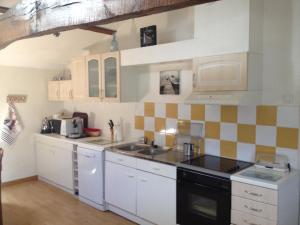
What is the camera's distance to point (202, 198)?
246cm

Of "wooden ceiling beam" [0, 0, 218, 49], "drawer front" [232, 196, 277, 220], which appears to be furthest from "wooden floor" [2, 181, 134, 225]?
"wooden ceiling beam" [0, 0, 218, 49]

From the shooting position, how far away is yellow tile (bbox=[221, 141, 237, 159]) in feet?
9.05

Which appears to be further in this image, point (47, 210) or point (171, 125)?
point (47, 210)

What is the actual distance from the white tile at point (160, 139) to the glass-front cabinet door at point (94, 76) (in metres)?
0.90

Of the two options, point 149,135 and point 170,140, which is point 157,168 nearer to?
point 170,140

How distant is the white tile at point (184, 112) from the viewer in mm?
3123

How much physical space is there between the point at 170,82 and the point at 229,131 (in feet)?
2.97

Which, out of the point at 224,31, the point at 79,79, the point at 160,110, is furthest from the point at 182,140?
the point at 79,79

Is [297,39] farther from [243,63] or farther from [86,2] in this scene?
[86,2]

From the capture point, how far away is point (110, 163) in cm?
323

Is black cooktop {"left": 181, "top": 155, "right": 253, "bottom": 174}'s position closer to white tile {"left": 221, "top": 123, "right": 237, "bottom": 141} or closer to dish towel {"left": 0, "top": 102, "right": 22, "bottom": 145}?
white tile {"left": 221, "top": 123, "right": 237, "bottom": 141}

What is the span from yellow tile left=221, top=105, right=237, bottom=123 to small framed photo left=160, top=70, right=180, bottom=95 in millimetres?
598

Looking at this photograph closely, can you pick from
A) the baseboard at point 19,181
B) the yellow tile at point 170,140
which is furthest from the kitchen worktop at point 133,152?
the baseboard at point 19,181

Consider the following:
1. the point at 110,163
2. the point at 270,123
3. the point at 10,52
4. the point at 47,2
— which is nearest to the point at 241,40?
the point at 270,123
